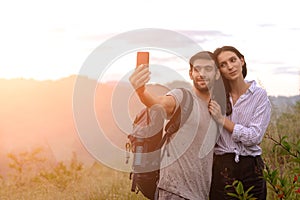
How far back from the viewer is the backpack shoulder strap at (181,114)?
3.39 meters

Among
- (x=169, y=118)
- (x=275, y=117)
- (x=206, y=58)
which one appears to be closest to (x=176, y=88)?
(x=169, y=118)

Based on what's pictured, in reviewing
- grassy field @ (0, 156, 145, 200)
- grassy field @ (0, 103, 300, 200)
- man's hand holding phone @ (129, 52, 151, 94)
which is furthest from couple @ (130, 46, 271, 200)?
grassy field @ (0, 156, 145, 200)

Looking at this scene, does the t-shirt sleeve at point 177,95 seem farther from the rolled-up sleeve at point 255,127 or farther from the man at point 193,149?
the rolled-up sleeve at point 255,127

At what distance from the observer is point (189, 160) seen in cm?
356

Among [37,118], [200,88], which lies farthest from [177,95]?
[37,118]

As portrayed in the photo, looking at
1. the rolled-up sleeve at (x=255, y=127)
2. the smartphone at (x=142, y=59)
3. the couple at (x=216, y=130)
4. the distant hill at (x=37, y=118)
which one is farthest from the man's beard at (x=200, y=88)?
the distant hill at (x=37, y=118)

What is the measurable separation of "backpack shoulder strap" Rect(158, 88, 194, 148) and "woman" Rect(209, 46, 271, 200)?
0.51m

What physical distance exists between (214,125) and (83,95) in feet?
3.09

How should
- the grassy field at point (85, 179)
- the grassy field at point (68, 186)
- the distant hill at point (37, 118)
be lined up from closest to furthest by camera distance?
the grassy field at point (85, 179) < the grassy field at point (68, 186) < the distant hill at point (37, 118)

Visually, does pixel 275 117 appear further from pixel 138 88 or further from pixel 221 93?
pixel 138 88

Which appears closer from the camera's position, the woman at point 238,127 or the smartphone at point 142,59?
the smartphone at point 142,59

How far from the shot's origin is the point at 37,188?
970 cm

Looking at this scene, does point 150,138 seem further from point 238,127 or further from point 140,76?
point 140,76

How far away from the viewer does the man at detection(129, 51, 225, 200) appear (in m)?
3.51
